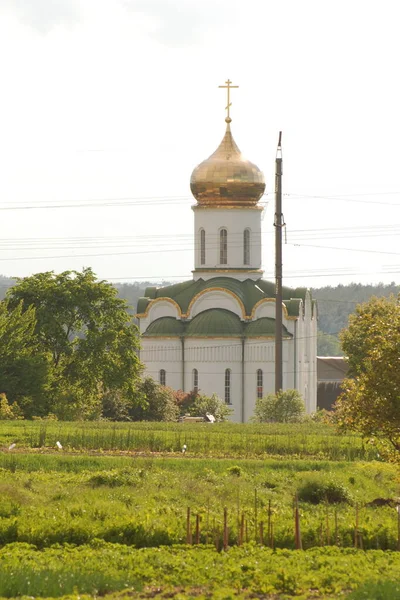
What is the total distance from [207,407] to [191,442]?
18640 mm

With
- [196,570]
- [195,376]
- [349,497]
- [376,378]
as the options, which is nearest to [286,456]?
[349,497]

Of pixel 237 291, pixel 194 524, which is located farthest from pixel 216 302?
pixel 194 524

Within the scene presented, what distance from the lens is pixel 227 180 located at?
207 feet

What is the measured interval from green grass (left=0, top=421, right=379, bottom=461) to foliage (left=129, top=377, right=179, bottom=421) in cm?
1284

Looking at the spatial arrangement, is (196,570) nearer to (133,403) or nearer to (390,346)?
(390,346)

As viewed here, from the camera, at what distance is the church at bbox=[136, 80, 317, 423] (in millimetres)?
59719

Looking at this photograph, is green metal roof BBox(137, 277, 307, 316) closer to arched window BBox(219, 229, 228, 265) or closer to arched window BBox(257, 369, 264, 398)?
arched window BBox(219, 229, 228, 265)

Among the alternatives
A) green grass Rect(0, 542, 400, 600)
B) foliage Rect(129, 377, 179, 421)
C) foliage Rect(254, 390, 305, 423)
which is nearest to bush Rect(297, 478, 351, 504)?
green grass Rect(0, 542, 400, 600)

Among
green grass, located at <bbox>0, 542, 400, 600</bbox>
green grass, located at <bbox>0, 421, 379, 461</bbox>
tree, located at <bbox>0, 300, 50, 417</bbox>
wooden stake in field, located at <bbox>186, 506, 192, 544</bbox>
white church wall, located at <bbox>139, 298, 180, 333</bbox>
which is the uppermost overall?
white church wall, located at <bbox>139, 298, 180, 333</bbox>

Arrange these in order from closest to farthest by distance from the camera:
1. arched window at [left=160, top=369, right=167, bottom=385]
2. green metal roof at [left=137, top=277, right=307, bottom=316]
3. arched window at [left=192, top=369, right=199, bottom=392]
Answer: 1. arched window at [left=192, top=369, right=199, bottom=392]
2. arched window at [left=160, top=369, right=167, bottom=385]
3. green metal roof at [left=137, top=277, right=307, bottom=316]

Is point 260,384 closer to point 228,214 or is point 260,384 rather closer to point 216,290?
point 216,290

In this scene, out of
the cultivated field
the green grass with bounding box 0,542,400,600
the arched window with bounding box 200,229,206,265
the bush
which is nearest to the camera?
the green grass with bounding box 0,542,400,600

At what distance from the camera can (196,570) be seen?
1888cm

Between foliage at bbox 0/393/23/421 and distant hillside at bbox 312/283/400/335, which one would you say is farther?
distant hillside at bbox 312/283/400/335
